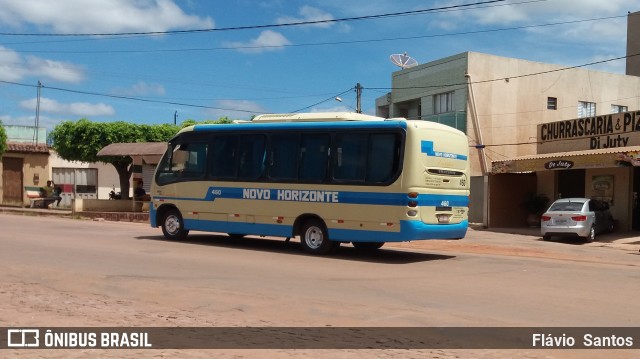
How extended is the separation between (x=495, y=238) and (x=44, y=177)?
32.4 m

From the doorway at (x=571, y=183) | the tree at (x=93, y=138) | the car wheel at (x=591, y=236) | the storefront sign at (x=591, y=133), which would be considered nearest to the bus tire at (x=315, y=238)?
the car wheel at (x=591, y=236)

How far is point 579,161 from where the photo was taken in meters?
23.2

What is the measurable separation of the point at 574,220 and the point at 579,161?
2.66m

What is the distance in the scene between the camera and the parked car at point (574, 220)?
2161cm

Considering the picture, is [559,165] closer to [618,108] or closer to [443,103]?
[443,103]

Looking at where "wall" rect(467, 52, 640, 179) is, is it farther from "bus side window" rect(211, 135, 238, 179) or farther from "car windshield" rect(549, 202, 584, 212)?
"bus side window" rect(211, 135, 238, 179)

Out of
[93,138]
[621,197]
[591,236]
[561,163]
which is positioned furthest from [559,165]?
[93,138]

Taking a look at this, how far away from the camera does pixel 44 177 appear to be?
4359 cm

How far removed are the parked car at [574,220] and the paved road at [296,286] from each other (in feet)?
15.2

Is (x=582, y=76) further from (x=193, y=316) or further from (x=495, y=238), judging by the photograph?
(x=193, y=316)

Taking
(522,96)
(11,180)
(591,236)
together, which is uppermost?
(522,96)

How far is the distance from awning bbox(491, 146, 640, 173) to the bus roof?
1078cm

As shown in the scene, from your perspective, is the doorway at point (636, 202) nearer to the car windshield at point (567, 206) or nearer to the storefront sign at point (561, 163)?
the storefront sign at point (561, 163)

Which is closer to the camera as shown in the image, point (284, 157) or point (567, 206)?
point (284, 157)
